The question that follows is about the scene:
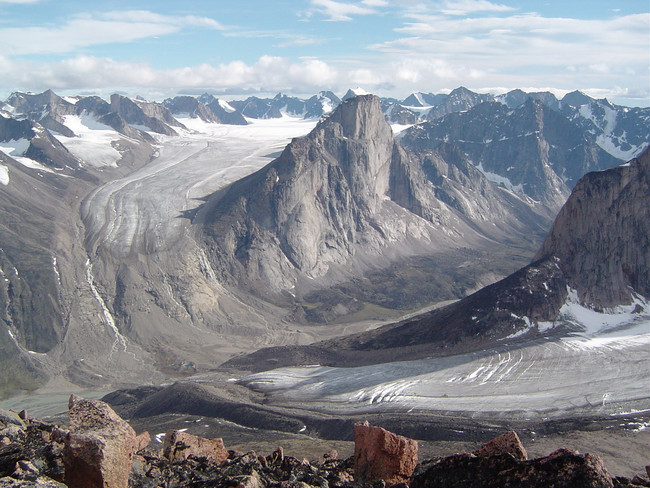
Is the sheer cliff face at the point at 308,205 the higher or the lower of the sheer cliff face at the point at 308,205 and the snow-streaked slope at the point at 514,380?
the higher

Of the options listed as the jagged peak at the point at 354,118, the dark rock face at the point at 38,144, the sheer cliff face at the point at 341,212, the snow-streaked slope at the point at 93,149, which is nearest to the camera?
the sheer cliff face at the point at 341,212

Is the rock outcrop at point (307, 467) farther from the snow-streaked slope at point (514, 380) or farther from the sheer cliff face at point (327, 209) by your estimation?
the sheer cliff face at point (327, 209)

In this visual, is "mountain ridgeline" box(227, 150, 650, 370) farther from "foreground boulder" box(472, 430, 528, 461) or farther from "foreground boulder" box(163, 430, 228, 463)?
"foreground boulder" box(472, 430, 528, 461)

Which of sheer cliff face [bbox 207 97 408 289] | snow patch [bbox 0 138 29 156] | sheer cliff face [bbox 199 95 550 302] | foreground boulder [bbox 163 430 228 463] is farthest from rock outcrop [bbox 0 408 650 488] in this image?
snow patch [bbox 0 138 29 156]

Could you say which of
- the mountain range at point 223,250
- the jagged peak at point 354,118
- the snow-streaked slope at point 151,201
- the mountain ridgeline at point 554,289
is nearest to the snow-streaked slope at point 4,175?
the mountain range at point 223,250

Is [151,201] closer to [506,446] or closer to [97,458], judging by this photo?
[97,458]

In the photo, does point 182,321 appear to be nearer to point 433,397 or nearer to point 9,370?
point 9,370

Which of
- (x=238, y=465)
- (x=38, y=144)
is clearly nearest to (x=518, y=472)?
(x=238, y=465)
